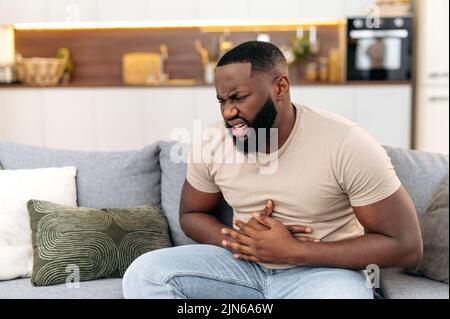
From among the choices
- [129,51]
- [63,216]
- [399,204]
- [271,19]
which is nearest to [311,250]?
[399,204]

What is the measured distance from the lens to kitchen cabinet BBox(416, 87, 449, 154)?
14.1ft

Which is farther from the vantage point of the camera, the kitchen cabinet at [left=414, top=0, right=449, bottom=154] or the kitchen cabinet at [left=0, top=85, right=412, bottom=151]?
the kitchen cabinet at [left=0, top=85, right=412, bottom=151]

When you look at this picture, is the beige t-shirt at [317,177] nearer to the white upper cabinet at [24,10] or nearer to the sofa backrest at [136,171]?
the sofa backrest at [136,171]

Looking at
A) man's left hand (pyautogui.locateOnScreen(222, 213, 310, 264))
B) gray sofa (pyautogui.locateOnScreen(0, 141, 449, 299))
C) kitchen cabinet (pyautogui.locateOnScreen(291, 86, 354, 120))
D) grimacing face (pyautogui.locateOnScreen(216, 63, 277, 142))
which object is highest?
grimacing face (pyautogui.locateOnScreen(216, 63, 277, 142))

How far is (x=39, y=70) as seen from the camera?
4703 mm

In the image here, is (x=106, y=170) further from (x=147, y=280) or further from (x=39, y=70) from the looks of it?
(x=39, y=70)

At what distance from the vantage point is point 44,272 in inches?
76.8

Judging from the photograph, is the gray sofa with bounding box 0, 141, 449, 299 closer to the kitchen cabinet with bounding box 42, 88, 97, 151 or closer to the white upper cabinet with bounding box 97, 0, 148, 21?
the kitchen cabinet with bounding box 42, 88, 97, 151

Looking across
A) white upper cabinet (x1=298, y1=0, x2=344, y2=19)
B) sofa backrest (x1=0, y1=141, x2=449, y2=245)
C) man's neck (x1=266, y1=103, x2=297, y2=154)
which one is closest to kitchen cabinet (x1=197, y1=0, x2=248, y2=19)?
white upper cabinet (x1=298, y1=0, x2=344, y2=19)

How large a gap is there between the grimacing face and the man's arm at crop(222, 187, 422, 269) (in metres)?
0.30

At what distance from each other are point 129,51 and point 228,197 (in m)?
3.40

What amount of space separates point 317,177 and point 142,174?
0.74m

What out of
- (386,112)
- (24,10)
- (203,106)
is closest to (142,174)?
(203,106)

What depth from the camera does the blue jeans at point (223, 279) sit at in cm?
166
